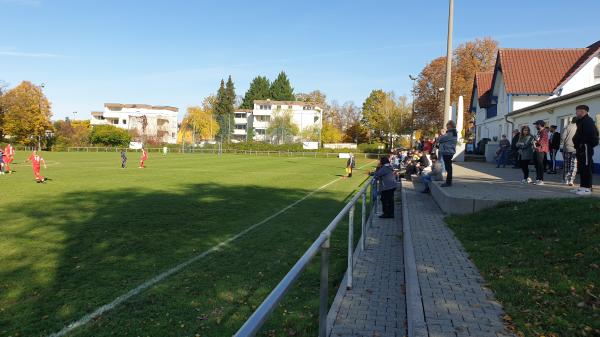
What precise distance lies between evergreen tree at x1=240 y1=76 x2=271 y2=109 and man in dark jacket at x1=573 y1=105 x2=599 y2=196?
112975mm

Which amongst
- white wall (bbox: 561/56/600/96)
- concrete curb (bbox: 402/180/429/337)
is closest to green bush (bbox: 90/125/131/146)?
white wall (bbox: 561/56/600/96)

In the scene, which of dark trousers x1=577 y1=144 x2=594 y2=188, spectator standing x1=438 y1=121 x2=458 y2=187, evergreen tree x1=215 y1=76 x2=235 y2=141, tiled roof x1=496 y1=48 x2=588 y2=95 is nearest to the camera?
dark trousers x1=577 y1=144 x2=594 y2=188

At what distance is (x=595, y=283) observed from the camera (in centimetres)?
422

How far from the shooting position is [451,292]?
180 inches

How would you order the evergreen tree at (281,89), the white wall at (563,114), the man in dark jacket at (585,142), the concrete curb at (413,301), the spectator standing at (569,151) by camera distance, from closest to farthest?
the concrete curb at (413,301) < the man in dark jacket at (585,142) < the spectator standing at (569,151) < the white wall at (563,114) < the evergreen tree at (281,89)

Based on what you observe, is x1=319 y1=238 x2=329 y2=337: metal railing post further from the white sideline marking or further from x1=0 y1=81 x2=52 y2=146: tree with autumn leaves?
x1=0 y1=81 x2=52 y2=146: tree with autumn leaves

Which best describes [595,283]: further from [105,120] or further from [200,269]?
[105,120]

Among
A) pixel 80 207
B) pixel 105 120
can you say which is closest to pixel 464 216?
pixel 80 207

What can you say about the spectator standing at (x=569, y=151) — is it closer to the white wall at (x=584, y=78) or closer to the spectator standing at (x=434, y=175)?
the spectator standing at (x=434, y=175)

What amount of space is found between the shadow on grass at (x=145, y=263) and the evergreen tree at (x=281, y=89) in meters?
109

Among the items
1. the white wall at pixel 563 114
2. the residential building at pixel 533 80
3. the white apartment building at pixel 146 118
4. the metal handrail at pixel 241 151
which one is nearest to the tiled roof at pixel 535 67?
the residential building at pixel 533 80

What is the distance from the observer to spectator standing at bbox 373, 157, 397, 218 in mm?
Answer: 10422

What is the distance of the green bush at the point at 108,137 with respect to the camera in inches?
3135

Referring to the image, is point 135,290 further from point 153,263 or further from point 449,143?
point 449,143
